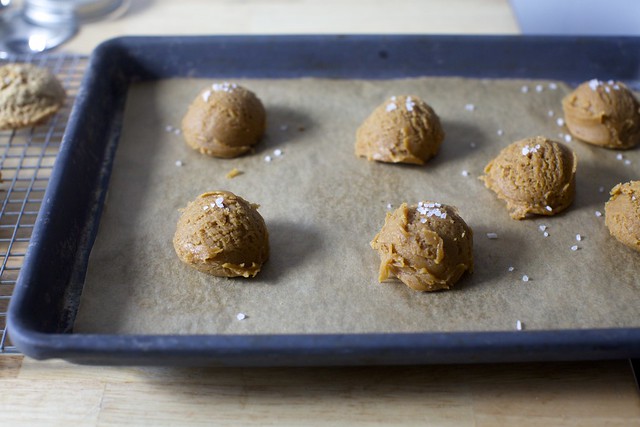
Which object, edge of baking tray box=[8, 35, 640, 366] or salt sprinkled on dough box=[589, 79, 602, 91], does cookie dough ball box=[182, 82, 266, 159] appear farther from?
salt sprinkled on dough box=[589, 79, 602, 91]

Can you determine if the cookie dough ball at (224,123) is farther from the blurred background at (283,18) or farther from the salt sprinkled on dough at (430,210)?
the blurred background at (283,18)

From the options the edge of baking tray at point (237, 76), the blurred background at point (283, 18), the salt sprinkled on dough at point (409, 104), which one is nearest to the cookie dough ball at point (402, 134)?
the salt sprinkled on dough at point (409, 104)

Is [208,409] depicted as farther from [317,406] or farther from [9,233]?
[9,233]

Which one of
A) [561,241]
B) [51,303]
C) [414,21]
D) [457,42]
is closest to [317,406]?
[51,303]

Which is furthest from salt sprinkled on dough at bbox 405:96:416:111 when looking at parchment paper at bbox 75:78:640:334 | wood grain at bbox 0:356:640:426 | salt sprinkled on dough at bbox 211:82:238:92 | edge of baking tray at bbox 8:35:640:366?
wood grain at bbox 0:356:640:426

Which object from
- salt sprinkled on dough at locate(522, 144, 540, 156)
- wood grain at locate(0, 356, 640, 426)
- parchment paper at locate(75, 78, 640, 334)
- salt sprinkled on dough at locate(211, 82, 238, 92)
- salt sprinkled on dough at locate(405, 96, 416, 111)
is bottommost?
wood grain at locate(0, 356, 640, 426)

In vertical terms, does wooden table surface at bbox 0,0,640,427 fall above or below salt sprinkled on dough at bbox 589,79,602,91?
below
